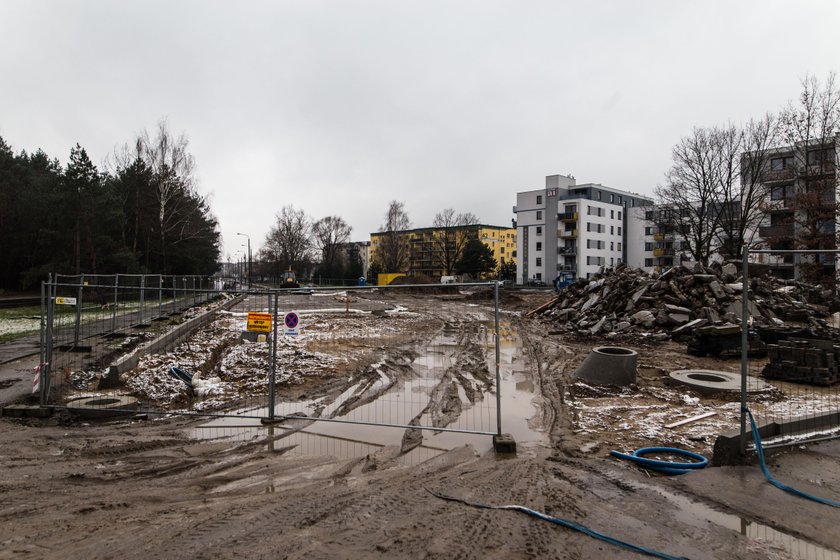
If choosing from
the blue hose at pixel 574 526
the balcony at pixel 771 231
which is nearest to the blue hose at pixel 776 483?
the blue hose at pixel 574 526

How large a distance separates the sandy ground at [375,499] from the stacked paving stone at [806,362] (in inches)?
170

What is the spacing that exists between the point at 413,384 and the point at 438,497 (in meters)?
5.73

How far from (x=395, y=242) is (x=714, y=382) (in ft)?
275

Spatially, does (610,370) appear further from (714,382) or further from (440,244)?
(440,244)

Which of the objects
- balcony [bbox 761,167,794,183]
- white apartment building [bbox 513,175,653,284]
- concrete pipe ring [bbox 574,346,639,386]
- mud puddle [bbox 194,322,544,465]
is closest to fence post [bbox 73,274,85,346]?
mud puddle [bbox 194,322,544,465]

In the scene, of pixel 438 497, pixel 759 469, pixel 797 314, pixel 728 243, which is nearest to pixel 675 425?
pixel 759 469

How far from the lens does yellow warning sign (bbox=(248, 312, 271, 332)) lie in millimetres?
7531

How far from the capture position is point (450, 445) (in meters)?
6.47

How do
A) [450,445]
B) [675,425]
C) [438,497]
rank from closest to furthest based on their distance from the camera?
[438,497], [450,445], [675,425]

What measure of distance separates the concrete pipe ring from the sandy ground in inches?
107

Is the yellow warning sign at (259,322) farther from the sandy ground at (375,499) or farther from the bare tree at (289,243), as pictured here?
the bare tree at (289,243)

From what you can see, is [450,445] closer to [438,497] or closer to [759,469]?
[438,497]

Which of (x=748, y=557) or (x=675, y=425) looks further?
(x=675, y=425)

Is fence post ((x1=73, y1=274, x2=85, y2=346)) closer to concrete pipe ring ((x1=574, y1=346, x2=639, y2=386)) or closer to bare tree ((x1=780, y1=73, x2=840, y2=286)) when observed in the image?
concrete pipe ring ((x1=574, y1=346, x2=639, y2=386))
